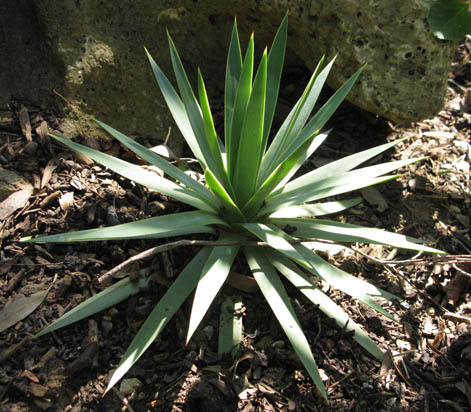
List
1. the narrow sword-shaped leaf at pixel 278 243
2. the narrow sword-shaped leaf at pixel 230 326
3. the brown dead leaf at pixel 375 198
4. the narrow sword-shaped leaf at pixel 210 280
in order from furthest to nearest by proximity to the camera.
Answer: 1. the brown dead leaf at pixel 375 198
2. the narrow sword-shaped leaf at pixel 230 326
3. the narrow sword-shaped leaf at pixel 278 243
4. the narrow sword-shaped leaf at pixel 210 280

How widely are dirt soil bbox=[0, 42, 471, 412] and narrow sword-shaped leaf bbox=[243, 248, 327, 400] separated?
0.56 feet

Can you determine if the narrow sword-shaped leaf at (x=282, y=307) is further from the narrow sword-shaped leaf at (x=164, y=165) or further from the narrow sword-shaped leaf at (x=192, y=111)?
the narrow sword-shaped leaf at (x=192, y=111)

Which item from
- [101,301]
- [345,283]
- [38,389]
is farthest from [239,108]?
[38,389]

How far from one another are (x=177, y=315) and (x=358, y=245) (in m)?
1.01

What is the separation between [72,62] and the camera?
2.13m

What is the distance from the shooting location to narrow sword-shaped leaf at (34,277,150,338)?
146cm

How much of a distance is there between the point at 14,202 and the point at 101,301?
0.62 m

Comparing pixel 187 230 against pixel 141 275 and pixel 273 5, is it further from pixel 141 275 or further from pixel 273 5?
pixel 273 5

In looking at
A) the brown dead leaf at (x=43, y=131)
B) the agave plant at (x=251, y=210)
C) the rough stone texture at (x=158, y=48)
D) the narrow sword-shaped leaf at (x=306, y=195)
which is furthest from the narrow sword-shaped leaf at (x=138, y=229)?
the rough stone texture at (x=158, y=48)

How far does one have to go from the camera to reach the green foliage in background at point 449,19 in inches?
83.9

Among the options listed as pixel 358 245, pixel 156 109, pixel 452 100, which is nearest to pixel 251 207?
pixel 358 245

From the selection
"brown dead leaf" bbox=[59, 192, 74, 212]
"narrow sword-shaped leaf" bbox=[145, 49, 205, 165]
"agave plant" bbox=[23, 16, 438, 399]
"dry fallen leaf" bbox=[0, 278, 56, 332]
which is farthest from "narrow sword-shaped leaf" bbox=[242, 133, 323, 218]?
"dry fallen leaf" bbox=[0, 278, 56, 332]

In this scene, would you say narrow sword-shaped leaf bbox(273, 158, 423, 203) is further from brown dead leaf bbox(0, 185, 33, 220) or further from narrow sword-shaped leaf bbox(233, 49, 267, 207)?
brown dead leaf bbox(0, 185, 33, 220)

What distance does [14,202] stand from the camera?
5.85ft
